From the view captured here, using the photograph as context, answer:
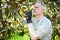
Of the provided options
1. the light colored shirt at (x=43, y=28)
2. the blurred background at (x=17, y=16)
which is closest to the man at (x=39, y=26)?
the light colored shirt at (x=43, y=28)

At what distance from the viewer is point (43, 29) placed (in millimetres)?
2098

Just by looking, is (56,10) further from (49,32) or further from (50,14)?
(49,32)

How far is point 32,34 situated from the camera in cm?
214

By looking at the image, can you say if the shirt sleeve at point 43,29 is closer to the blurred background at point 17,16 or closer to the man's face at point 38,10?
the man's face at point 38,10

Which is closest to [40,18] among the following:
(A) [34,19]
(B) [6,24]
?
(A) [34,19]

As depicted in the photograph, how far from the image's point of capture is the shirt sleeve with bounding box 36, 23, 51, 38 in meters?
2.10

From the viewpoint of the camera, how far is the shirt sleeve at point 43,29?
2.10m

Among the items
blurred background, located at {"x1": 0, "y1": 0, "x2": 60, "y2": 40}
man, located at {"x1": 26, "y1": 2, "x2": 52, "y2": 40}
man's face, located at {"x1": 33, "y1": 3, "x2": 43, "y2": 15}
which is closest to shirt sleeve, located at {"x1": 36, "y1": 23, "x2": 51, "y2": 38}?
man, located at {"x1": 26, "y1": 2, "x2": 52, "y2": 40}

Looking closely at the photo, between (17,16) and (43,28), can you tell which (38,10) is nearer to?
(43,28)

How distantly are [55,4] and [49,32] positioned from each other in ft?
6.13

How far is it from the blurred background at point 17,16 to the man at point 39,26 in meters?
0.41

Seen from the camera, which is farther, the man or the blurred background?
the blurred background

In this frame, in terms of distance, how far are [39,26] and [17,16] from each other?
568 mm

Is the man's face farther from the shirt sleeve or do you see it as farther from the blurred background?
the blurred background
